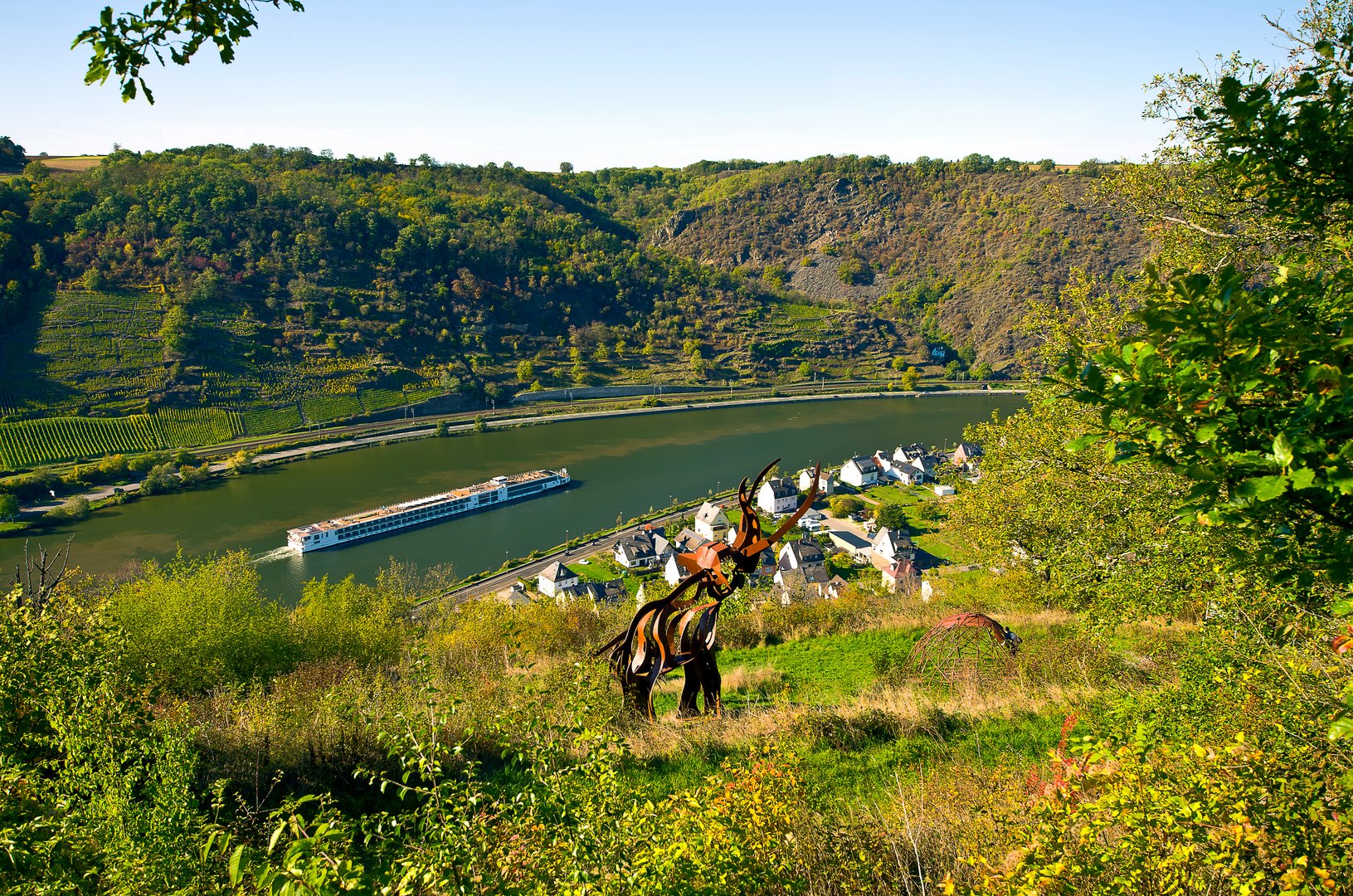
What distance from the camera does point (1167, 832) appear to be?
10.8 feet

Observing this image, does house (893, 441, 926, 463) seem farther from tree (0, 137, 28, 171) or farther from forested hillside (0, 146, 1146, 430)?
tree (0, 137, 28, 171)

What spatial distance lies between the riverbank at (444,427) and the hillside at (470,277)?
19.5 ft

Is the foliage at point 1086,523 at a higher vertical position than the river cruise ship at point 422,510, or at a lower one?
higher

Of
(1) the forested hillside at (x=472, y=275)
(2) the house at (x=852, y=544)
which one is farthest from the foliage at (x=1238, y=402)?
(1) the forested hillside at (x=472, y=275)

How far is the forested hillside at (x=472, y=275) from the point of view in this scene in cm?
6288

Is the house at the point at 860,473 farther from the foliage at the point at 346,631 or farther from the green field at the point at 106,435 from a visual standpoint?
the green field at the point at 106,435

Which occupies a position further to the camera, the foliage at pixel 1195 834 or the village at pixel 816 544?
the village at pixel 816 544

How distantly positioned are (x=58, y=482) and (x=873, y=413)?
63.8 m

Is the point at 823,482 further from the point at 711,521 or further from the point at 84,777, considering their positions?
the point at 84,777

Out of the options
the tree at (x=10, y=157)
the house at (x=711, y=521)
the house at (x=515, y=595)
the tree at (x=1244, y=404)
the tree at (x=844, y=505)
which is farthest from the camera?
the tree at (x=10, y=157)

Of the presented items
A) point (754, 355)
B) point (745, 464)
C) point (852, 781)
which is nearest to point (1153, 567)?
point (852, 781)

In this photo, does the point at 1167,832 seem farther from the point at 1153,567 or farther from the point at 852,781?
the point at 1153,567

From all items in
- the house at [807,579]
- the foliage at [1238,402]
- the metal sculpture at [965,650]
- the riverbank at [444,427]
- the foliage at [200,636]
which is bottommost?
the house at [807,579]

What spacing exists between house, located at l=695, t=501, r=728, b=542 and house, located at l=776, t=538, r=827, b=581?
394cm
